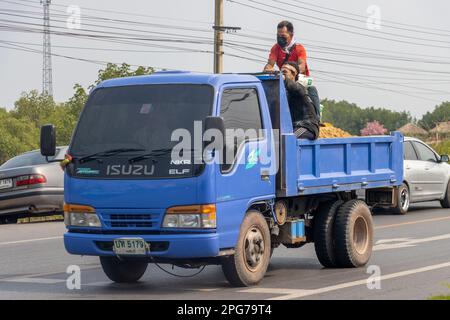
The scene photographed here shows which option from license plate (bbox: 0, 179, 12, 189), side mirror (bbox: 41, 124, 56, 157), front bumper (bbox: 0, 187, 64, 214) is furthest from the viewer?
license plate (bbox: 0, 179, 12, 189)

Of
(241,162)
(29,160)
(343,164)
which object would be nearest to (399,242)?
(343,164)

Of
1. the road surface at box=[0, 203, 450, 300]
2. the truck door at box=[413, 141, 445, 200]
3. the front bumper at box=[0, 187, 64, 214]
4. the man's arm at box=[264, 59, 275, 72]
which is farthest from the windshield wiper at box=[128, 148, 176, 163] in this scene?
the truck door at box=[413, 141, 445, 200]

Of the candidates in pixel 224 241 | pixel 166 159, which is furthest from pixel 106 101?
pixel 224 241

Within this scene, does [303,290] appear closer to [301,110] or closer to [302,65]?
[301,110]

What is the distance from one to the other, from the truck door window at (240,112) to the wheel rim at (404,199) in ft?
36.7

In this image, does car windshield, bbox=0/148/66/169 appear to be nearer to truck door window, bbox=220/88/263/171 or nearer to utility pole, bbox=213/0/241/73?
truck door window, bbox=220/88/263/171

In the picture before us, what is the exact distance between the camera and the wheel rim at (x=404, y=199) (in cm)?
2227

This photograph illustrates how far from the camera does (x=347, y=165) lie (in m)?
13.2

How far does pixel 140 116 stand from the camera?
1117 cm

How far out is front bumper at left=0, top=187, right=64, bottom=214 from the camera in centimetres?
2064

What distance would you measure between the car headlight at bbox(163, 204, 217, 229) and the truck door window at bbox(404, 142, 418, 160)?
1305 cm

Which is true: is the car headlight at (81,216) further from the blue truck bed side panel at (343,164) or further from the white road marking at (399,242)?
the white road marking at (399,242)

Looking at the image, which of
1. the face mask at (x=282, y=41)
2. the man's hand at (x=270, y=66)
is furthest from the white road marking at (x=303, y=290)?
the face mask at (x=282, y=41)

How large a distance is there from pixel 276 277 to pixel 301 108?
2.00 meters
